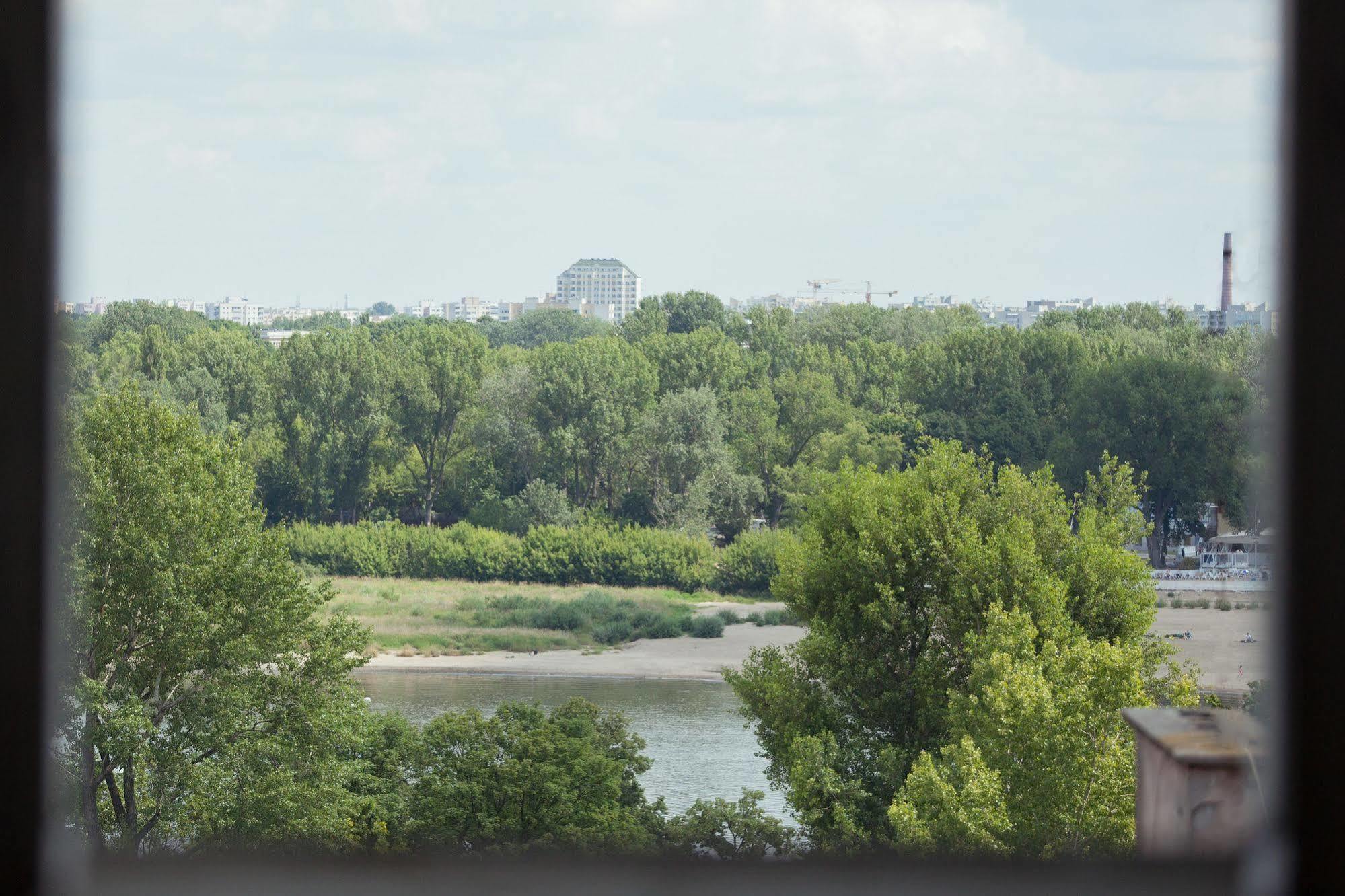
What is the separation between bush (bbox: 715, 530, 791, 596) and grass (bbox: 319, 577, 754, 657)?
412 mm

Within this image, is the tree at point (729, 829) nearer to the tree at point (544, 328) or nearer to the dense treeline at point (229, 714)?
the dense treeline at point (229, 714)

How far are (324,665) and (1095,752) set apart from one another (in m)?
5.01

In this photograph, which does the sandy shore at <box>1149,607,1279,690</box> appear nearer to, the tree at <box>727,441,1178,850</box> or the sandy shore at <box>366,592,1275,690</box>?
the sandy shore at <box>366,592,1275,690</box>

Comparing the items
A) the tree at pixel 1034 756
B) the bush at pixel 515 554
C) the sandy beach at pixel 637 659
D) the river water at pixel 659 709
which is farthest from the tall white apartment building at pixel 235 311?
the tree at pixel 1034 756

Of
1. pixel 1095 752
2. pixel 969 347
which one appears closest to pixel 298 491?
pixel 969 347

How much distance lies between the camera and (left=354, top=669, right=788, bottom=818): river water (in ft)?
42.2

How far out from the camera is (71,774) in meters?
7.95

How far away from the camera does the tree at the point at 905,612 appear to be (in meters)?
9.86

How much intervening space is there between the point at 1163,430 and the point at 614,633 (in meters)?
11.8

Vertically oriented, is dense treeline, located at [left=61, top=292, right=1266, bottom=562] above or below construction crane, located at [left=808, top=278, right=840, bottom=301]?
below

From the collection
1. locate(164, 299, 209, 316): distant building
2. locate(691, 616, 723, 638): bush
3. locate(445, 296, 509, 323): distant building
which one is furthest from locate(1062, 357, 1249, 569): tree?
locate(445, 296, 509, 323): distant building

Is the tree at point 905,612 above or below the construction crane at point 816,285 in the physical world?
below

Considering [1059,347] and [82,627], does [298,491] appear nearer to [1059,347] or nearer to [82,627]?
[1059,347]

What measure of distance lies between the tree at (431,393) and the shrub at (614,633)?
7.52 m
